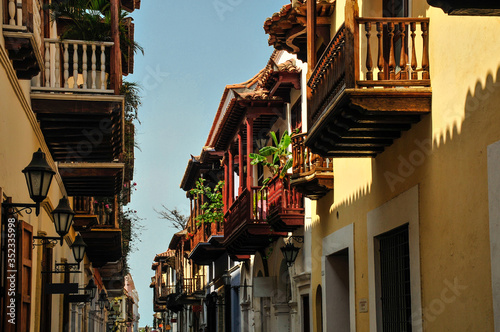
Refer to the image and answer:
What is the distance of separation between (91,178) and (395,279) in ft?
25.8

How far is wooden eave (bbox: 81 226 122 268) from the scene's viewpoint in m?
23.1

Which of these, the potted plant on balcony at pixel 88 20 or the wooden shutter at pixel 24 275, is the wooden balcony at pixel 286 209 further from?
the wooden shutter at pixel 24 275

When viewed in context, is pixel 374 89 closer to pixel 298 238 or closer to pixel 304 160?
pixel 304 160

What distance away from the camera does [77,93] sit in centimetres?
1155

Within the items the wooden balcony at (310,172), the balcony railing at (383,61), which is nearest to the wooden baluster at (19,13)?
the balcony railing at (383,61)

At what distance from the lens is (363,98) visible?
873cm

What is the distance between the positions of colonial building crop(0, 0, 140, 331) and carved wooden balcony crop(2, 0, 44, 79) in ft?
0.04

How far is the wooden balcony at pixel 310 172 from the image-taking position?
44.4 ft

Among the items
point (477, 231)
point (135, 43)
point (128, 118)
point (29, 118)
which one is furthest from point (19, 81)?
point (128, 118)

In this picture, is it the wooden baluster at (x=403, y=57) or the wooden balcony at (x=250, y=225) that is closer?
the wooden baluster at (x=403, y=57)

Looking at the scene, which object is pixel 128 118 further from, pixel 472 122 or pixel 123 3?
pixel 472 122

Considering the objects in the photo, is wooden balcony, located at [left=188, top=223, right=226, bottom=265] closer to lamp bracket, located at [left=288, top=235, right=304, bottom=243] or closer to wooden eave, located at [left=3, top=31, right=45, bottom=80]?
lamp bracket, located at [left=288, top=235, right=304, bottom=243]

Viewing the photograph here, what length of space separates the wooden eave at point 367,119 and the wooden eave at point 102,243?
13.4 metres

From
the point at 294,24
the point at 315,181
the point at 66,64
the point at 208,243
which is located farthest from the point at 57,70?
the point at 208,243
